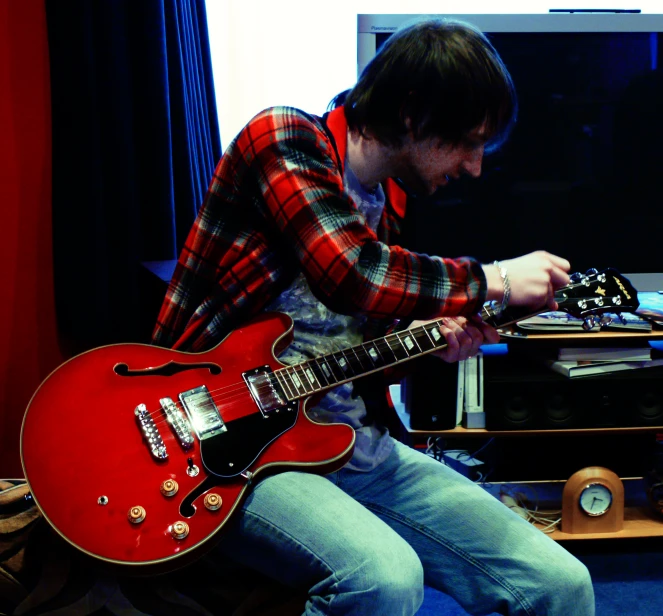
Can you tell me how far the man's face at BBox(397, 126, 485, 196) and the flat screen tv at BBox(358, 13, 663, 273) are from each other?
2.29 ft

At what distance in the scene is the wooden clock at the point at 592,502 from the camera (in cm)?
186

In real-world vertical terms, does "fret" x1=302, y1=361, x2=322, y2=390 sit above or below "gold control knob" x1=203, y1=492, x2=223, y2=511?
above

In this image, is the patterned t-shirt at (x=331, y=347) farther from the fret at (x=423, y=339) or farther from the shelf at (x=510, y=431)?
the shelf at (x=510, y=431)

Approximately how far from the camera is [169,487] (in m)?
0.97

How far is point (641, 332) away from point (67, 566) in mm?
1404

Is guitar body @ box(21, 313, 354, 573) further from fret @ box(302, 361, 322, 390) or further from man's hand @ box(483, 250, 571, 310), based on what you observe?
man's hand @ box(483, 250, 571, 310)

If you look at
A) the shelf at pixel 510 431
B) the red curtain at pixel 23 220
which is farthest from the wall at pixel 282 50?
the shelf at pixel 510 431

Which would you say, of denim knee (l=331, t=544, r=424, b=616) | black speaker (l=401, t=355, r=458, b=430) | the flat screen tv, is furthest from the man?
the flat screen tv

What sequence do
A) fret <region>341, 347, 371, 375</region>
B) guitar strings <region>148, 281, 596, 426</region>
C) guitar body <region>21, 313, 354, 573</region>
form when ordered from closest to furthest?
guitar body <region>21, 313, 354, 573</region>
guitar strings <region>148, 281, 596, 426</region>
fret <region>341, 347, 371, 375</region>

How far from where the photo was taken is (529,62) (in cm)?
190

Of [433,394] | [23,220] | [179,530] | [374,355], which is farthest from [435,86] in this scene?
[23,220]

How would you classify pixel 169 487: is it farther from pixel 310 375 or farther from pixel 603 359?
pixel 603 359

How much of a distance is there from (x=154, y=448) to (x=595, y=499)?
1.31 metres

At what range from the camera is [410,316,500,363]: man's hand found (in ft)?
4.08
